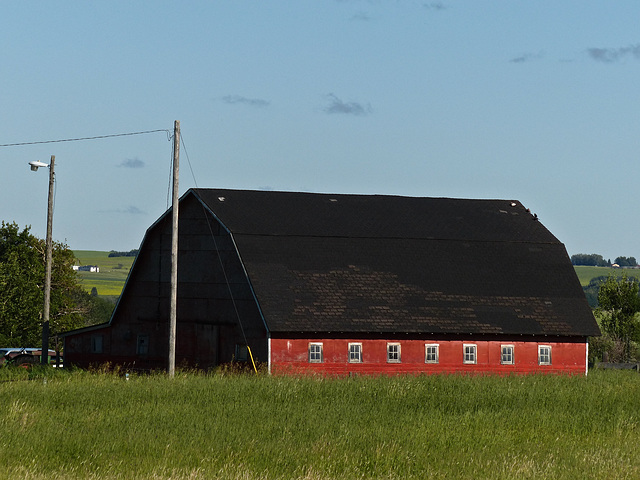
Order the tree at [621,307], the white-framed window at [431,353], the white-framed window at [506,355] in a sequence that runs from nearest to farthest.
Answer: the white-framed window at [431,353]
the white-framed window at [506,355]
the tree at [621,307]

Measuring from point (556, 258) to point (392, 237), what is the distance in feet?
22.0

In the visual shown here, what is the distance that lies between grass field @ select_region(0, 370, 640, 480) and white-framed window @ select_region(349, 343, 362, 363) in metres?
8.16

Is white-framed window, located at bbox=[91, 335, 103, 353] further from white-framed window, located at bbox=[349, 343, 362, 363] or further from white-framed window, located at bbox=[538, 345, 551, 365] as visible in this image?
white-framed window, located at bbox=[538, 345, 551, 365]

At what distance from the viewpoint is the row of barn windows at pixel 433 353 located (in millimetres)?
35406

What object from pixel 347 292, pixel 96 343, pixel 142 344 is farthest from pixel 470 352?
pixel 96 343

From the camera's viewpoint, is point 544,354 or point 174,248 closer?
point 174,248

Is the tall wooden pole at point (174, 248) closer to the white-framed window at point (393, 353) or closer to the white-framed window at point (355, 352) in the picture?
the white-framed window at point (355, 352)

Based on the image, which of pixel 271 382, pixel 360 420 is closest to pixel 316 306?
pixel 271 382

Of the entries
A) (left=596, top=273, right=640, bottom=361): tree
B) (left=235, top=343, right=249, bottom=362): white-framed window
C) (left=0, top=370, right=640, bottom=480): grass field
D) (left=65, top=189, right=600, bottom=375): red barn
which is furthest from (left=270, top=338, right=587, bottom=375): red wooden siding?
(left=596, top=273, right=640, bottom=361): tree

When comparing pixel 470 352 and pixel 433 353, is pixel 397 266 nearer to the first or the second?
pixel 433 353

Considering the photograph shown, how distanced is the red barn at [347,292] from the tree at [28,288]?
17716 millimetres

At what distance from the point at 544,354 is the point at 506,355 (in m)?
1.55

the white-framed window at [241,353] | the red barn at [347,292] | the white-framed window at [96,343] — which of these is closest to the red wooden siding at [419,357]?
the red barn at [347,292]

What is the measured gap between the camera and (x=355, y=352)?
35906 millimetres
